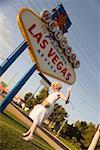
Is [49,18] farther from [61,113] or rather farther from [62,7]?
[61,113]

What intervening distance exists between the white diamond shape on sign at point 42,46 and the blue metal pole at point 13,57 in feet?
0.90

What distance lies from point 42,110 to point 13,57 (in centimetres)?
231

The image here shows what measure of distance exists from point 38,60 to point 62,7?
2598 mm

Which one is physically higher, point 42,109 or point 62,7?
point 62,7

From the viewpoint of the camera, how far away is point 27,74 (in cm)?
1069

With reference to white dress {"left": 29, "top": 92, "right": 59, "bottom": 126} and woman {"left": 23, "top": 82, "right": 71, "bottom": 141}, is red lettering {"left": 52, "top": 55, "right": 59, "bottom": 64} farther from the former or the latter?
white dress {"left": 29, "top": 92, "right": 59, "bottom": 126}

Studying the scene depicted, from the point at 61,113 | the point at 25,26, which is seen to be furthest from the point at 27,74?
the point at 61,113

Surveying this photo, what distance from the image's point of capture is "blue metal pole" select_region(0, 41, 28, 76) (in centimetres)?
987

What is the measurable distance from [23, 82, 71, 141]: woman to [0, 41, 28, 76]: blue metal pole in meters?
1.79

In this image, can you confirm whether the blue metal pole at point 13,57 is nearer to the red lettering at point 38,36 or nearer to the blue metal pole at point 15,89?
the red lettering at point 38,36

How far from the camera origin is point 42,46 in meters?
11.3

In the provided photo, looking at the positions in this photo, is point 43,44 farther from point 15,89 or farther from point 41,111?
point 41,111

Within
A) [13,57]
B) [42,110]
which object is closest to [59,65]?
[13,57]

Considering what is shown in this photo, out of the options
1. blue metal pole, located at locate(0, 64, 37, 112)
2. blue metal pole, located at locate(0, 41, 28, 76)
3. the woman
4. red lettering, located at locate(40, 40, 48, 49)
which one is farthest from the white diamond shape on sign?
the woman
